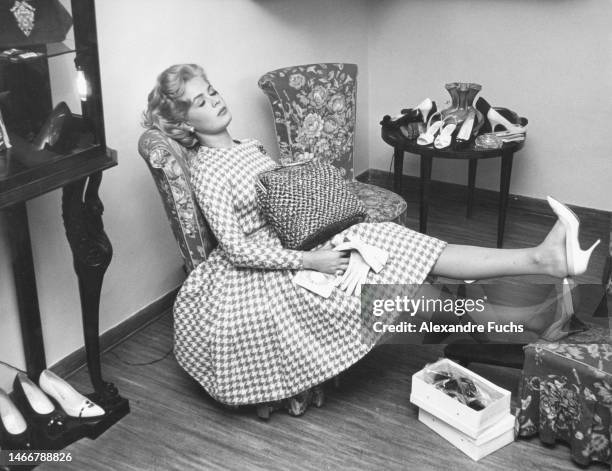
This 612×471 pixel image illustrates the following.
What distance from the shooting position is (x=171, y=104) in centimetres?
262

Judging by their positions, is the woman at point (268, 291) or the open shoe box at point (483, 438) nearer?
the open shoe box at point (483, 438)

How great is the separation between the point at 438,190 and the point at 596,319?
1.84 m

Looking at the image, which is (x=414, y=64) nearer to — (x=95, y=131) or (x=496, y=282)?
(x=496, y=282)

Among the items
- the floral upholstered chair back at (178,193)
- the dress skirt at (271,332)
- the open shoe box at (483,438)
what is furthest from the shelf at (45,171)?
the open shoe box at (483,438)

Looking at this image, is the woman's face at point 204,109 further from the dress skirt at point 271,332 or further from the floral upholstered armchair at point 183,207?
the dress skirt at point 271,332

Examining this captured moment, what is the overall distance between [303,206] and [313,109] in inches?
34.7

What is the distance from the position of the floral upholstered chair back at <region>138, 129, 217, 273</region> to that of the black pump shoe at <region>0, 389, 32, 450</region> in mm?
717

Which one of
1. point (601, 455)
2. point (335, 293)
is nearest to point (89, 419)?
point (335, 293)

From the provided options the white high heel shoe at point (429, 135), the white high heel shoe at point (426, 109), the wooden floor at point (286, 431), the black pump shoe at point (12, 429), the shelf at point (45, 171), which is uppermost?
the shelf at point (45, 171)

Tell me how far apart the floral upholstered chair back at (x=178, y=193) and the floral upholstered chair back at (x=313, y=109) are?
0.75 metres

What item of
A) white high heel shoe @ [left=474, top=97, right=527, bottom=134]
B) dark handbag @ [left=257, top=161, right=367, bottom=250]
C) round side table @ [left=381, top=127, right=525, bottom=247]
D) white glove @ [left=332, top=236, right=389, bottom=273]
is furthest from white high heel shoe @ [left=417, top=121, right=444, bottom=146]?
white glove @ [left=332, top=236, right=389, bottom=273]

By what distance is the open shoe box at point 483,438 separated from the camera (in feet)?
7.50

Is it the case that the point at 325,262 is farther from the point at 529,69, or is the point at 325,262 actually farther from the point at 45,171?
the point at 529,69

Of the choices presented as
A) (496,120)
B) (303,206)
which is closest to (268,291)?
(303,206)
